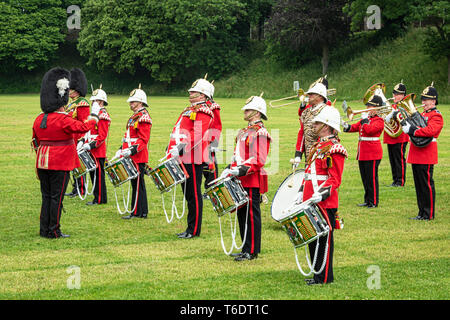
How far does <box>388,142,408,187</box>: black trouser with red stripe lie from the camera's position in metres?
13.4

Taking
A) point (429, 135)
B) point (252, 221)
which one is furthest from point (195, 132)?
point (429, 135)

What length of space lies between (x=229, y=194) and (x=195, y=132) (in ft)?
5.39

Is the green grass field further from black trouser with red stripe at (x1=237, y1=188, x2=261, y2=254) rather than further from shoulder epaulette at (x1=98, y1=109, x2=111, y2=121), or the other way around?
shoulder epaulette at (x1=98, y1=109, x2=111, y2=121)

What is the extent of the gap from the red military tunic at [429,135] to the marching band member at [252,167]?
3.50 meters

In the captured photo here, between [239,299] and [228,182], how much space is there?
5.34ft

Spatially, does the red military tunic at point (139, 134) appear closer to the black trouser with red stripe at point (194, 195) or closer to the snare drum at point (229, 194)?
the black trouser with red stripe at point (194, 195)

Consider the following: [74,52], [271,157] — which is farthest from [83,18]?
[271,157]

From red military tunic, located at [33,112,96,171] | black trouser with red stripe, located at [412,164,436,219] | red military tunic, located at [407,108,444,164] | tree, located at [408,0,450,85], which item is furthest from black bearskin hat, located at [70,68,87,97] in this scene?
tree, located at [408,0,450,85]

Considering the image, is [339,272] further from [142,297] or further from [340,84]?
[340,84]

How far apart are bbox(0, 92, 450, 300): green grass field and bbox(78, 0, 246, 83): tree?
43.1m

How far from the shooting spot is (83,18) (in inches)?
2328

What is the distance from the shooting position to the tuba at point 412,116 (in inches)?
383

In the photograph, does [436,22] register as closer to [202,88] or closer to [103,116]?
[103,116]

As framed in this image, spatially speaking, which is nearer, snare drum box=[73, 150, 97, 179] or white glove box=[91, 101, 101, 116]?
white glove box=[91, 101, 101, 116]
